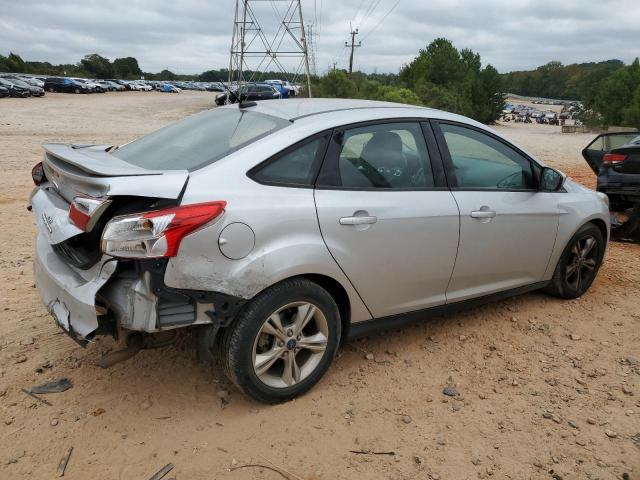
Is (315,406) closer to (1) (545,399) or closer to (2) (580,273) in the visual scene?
(1) (545,399)

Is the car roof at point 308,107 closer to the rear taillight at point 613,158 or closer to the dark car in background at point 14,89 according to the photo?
the rear taillight at point 613,158

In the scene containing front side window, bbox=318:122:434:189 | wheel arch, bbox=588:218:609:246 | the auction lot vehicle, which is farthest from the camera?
the auction lot vehicle

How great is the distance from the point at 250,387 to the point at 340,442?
1.78 ft

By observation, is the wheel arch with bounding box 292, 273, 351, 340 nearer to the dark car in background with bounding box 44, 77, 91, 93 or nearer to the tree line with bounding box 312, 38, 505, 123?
the tree line with bounding box 312, 38, 505, 123

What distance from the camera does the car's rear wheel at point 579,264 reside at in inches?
178

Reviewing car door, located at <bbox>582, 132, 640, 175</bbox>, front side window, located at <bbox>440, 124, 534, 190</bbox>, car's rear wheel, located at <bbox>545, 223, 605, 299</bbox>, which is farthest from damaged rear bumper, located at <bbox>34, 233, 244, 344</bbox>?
car door, located at <bbox>582, 132, 640, 175</bbox>

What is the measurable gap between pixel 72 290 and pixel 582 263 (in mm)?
3962

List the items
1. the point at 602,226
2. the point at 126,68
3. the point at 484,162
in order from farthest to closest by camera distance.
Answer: the point at 126,68, the point at 602,226, the point at 484,162

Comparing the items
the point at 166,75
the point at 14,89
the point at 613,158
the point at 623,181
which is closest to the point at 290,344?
the point at 623,181

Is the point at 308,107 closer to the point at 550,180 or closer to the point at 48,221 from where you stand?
the point at 48,221

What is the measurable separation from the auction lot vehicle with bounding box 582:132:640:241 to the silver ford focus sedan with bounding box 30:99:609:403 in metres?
2.94

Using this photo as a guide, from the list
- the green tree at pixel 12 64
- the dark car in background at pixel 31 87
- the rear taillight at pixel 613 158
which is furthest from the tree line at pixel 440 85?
the green tree at pixel 12 64

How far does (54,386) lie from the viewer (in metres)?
3.21

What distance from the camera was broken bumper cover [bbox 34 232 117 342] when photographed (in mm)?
2611
